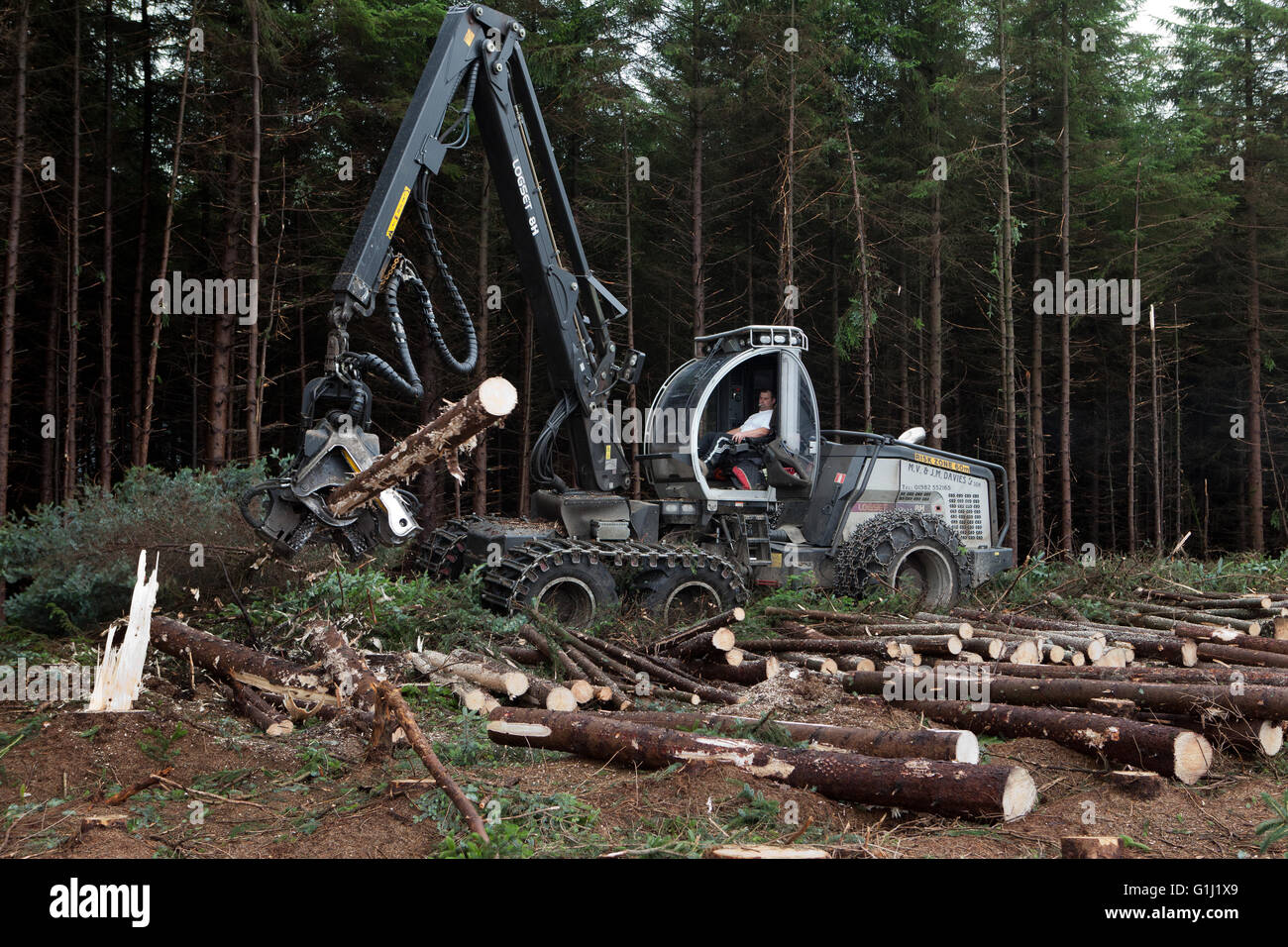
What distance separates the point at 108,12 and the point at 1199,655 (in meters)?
17.4

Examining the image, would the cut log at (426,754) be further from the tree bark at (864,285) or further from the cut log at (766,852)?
the tree bark at (864,285)

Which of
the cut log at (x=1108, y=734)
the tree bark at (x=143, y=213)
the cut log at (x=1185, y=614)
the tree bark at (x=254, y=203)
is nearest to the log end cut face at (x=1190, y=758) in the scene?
the cut log at (x=1108, y=734)

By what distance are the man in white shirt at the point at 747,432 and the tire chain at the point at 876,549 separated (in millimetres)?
1463

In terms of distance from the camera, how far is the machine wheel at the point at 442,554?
375 inches

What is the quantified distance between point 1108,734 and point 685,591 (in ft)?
14.7

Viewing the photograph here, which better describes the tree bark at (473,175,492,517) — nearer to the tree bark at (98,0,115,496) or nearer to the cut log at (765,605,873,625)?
the tree bark at (98,0,115,496)

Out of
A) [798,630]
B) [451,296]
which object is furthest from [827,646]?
[451,296]

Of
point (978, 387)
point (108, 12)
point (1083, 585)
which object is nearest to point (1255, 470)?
point (978, 387)

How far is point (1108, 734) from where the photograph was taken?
17.3 ft

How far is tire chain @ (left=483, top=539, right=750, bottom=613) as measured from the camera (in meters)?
8.25

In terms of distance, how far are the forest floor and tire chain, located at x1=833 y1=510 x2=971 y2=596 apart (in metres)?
3.86

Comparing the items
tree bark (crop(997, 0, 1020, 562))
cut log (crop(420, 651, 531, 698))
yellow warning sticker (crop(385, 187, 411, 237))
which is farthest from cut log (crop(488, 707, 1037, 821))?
tree bark (crop(997, 0, 1020, 562))

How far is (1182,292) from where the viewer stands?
23.3 meters

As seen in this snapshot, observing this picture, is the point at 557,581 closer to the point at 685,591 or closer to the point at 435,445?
the point at 685,591
